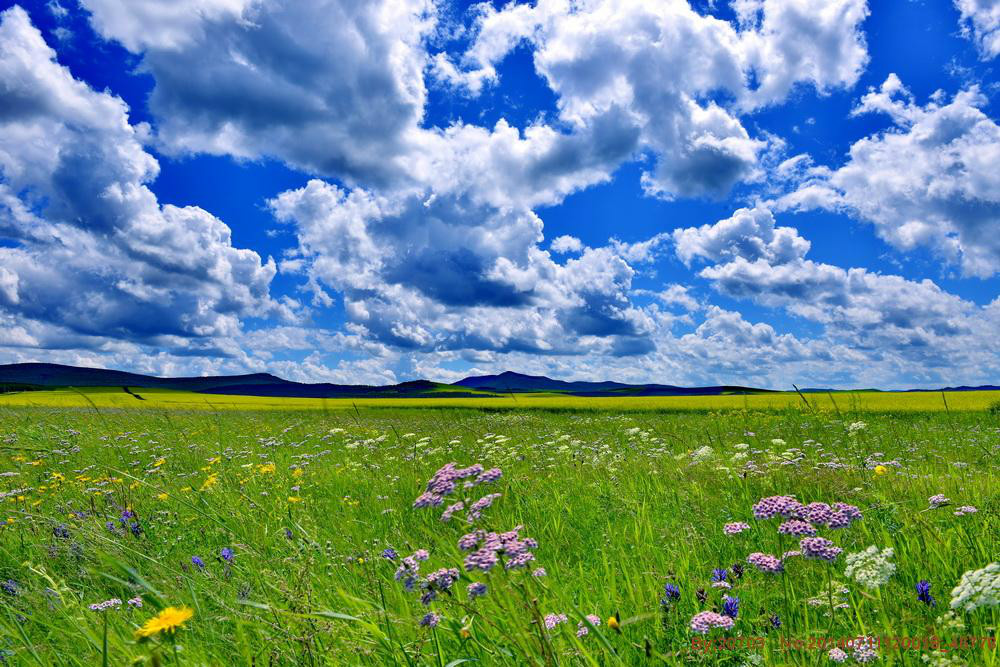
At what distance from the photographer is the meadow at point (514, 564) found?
208 centimetres

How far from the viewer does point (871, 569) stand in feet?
8.01

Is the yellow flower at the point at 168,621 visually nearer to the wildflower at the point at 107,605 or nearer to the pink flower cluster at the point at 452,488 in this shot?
the pink flower cluster at the point at 452,488

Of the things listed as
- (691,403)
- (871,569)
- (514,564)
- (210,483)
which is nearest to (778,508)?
(871,569)

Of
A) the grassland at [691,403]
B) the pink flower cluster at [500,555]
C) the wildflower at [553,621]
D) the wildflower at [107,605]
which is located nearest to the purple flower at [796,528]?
the wildflower at [553,621]

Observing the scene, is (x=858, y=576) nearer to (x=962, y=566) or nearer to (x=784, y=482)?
(x=962, y=566)

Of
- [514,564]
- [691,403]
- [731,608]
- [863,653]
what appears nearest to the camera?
[514,564]

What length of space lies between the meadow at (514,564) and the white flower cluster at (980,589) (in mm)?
11

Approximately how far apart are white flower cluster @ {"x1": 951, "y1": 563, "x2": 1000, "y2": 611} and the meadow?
0.04 feet

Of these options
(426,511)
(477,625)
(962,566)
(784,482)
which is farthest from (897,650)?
(426,511)

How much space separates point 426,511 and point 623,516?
6.23ft

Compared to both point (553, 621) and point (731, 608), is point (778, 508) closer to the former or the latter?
point (731, 608)

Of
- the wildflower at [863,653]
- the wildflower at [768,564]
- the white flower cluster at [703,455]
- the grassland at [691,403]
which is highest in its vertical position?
the wildflower at [768,564]

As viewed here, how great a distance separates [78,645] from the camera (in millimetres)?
2777

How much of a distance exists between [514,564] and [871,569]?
70.1 inches
